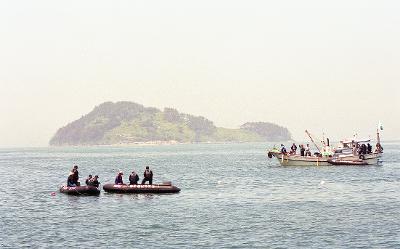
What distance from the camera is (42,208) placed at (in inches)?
1873

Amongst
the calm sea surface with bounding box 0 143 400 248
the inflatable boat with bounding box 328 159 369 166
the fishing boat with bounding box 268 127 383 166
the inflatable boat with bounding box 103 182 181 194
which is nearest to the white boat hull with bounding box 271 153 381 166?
the fishing boat with bounding box 268 127 383 166

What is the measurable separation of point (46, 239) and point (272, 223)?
1442 cm

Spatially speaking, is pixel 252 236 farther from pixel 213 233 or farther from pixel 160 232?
pixel 160 232

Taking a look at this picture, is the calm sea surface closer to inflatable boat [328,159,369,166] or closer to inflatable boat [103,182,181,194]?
inflatable boat [103,182,181,194]

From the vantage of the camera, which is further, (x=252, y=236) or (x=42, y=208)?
(x=42, y=208)

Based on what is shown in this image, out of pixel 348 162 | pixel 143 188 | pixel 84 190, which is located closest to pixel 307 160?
pixel 348 162

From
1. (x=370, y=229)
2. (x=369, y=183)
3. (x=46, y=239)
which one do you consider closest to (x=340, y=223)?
(x=370, y=229)

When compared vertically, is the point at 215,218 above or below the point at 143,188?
below

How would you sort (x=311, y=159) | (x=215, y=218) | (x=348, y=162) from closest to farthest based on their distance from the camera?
(x=215, y=218), (x=311, y=159), (x=348, y=162)

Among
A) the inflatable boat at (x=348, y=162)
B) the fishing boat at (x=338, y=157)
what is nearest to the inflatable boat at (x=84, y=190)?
the fishing boat at (x=338, y=157)

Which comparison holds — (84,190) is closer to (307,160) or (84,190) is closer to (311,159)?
(307,160)

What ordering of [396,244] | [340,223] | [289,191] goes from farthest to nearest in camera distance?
[289,191] < [340,223] < [396,244]

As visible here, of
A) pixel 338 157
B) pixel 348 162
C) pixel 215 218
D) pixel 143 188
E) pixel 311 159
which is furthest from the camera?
pixel 338 157

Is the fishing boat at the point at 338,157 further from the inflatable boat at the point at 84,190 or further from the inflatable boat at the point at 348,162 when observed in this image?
the inflatable boat at the point at 84,190
